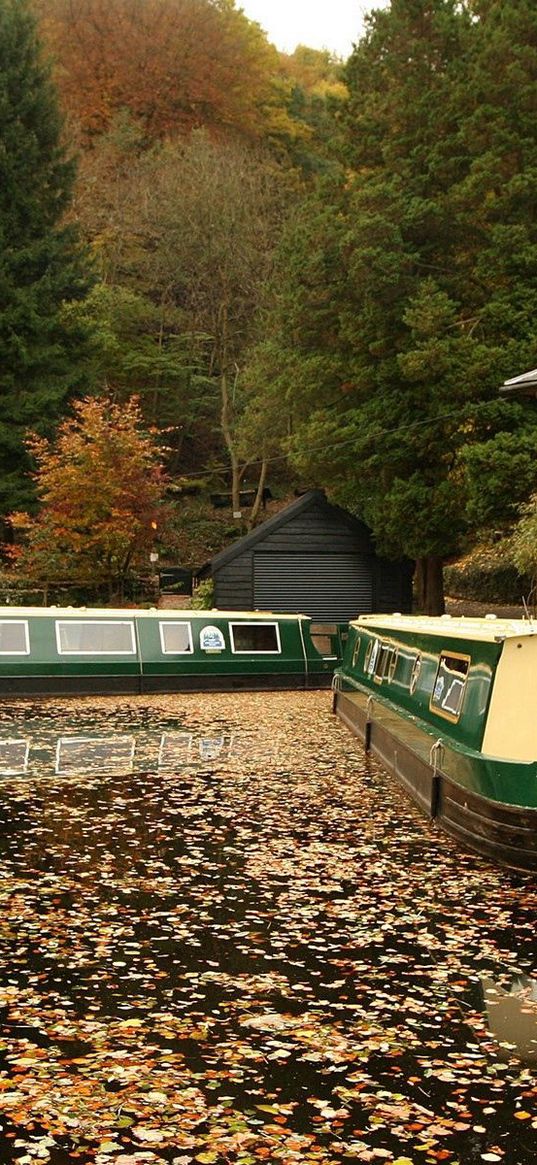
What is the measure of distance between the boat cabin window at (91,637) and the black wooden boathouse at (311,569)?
26.1 feet

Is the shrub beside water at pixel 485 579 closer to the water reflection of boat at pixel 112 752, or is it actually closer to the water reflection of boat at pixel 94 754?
the water reflection of boat at pixel 112 752

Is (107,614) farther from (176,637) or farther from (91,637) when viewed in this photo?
(176,637)

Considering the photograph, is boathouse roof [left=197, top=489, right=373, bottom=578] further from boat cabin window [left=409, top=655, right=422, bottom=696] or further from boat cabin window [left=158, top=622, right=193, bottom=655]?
boat cabin window [left=409, top=655, right=422, bottom=696]

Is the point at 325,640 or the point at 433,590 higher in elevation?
the point at 433,590

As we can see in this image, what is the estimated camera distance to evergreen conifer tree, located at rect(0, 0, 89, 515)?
37375 millimetres

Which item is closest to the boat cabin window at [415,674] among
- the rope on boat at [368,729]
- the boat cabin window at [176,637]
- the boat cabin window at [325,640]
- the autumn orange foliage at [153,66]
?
the rope on boat at [368,729]

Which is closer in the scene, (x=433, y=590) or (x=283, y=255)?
(x=433, y=590)

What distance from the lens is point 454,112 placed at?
28.9m

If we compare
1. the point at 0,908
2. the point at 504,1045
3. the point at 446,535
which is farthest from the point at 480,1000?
the point at 446,535

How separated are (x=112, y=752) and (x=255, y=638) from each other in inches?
326

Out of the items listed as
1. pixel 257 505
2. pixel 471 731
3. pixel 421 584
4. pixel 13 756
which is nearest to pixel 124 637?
pixel 13 756

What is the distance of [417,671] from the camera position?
45.3ft

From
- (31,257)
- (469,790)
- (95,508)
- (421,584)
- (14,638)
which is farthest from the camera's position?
(31,257)

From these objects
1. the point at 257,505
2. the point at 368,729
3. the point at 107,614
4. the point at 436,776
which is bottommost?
the point at 368,729
